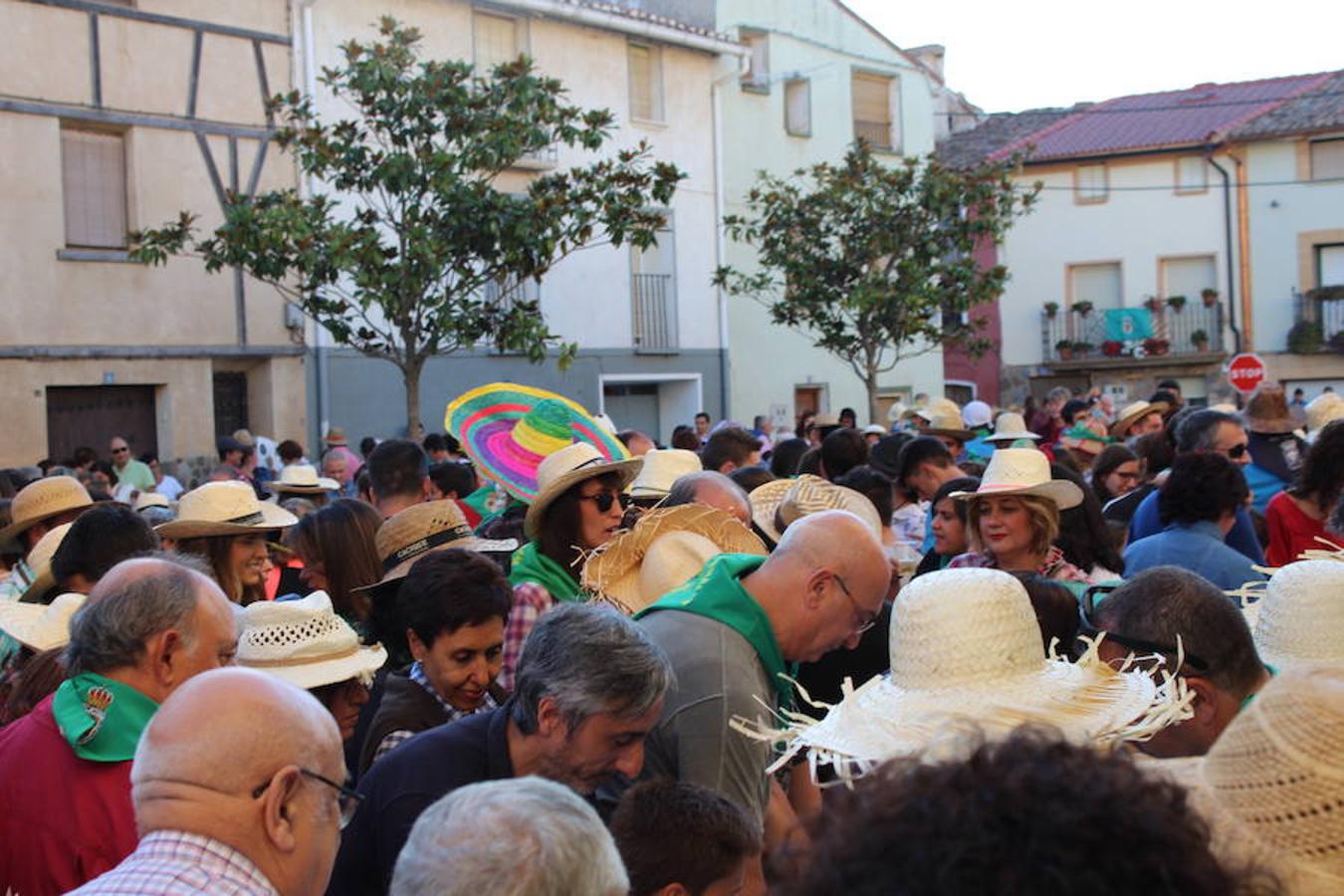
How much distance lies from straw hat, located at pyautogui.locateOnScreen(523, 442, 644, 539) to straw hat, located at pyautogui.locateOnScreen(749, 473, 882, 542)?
784 mm

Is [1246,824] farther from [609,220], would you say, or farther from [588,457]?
[609,220]

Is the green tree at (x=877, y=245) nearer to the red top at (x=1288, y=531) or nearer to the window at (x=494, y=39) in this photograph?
the window at (x=494, y=39)

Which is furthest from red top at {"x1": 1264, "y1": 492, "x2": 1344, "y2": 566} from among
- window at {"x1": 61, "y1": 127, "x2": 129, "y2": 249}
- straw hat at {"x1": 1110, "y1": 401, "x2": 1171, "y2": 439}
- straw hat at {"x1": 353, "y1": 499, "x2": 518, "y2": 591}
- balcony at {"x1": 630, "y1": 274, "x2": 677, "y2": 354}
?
balcony at {"x1": 630, "y1": 274, "x2": 677, "y2": 354}

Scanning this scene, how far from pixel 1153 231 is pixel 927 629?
3556cm

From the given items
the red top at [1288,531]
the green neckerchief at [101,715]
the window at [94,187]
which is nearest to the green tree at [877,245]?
the window at [94,187]

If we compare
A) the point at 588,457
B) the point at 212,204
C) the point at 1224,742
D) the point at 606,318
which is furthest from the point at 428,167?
the point at 1224,742

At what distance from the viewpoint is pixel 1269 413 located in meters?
8.07

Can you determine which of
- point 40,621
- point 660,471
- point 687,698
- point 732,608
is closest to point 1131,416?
point 660,471

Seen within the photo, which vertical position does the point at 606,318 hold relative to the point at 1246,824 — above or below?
above

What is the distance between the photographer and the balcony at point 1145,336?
35.9 metres

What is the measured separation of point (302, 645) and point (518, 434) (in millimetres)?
3258

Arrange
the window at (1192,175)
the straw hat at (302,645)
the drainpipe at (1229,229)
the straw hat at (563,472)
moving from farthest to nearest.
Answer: the window at (1192,175), the drainpipe at (1229,229), the straw hat at (563,472), the straw hat at (302,645)

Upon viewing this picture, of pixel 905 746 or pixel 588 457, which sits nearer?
pixel 905 746

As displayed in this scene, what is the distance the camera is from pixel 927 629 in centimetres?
330
